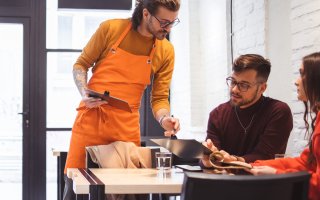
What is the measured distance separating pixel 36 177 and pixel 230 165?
3.70 meters

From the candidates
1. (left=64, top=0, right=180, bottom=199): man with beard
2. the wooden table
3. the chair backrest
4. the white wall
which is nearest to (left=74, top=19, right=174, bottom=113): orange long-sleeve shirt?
(left=64, top=0, right=180, bottom=199): man with beard

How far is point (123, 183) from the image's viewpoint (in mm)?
1527

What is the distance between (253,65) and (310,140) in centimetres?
74

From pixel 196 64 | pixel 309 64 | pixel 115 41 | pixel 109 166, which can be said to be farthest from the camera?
pixel 196 64

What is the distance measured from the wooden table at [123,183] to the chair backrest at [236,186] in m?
0.42

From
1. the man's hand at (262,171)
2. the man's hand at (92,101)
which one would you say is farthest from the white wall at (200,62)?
the man's hand at (262,171)

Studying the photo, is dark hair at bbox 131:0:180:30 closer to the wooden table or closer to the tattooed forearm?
the tattooed forearm

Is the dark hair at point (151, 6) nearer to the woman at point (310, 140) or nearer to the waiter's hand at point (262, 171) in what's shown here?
the woman at point (310, 140)

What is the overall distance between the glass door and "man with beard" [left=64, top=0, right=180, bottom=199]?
300cm

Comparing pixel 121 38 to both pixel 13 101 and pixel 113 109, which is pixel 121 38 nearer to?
pixel 113 109

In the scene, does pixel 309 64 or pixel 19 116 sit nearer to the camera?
pixel 309 64

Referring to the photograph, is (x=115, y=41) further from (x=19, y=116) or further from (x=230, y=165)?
(x=19, y=116)

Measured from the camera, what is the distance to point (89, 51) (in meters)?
2.22

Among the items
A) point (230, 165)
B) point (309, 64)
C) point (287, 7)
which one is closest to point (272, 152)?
point (230, 165)
